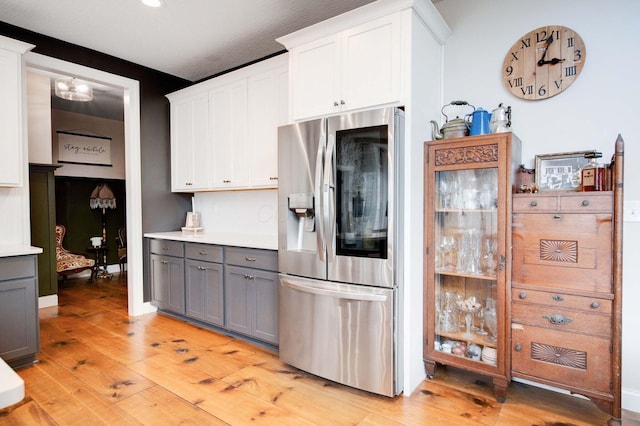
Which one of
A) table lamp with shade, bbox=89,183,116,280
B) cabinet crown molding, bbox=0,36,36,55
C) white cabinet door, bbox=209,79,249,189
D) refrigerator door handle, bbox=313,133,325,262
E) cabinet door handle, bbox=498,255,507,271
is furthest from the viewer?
A: table lamp with shade, bbox=89,183,116,280

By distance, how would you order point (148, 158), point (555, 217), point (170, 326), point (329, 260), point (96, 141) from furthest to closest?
point (96, 141), point (148, 158), point (170, 326), point (329, 260), point (555, 217)

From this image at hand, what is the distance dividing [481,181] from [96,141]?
645 centimetres

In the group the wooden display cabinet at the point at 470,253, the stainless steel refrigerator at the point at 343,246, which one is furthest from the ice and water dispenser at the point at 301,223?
the wooden display cabinet at the point at 470,253

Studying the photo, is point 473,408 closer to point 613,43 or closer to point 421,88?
point 421,88

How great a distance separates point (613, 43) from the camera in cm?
217

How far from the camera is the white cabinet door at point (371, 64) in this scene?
2.28m

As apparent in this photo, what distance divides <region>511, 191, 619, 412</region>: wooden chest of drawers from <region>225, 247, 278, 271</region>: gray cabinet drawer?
1706mm

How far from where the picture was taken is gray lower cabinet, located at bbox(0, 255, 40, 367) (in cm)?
262

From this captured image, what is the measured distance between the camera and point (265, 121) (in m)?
3.41

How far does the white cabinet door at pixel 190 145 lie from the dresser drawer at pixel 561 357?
3176 millimetres

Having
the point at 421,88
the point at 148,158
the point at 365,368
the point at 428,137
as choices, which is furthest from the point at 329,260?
the point at 148,158

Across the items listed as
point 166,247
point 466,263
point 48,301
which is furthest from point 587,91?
point 48,301

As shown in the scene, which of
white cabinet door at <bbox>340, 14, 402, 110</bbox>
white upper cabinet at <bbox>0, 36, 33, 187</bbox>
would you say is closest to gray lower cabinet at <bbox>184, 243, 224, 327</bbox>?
white upper cabinet at <bbox>0, 36, 33, 187</bbox>

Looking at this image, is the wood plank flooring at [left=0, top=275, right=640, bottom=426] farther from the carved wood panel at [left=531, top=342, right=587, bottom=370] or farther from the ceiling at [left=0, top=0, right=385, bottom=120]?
the ceiling at [left=0, top=0, right=385, bottom=120]
